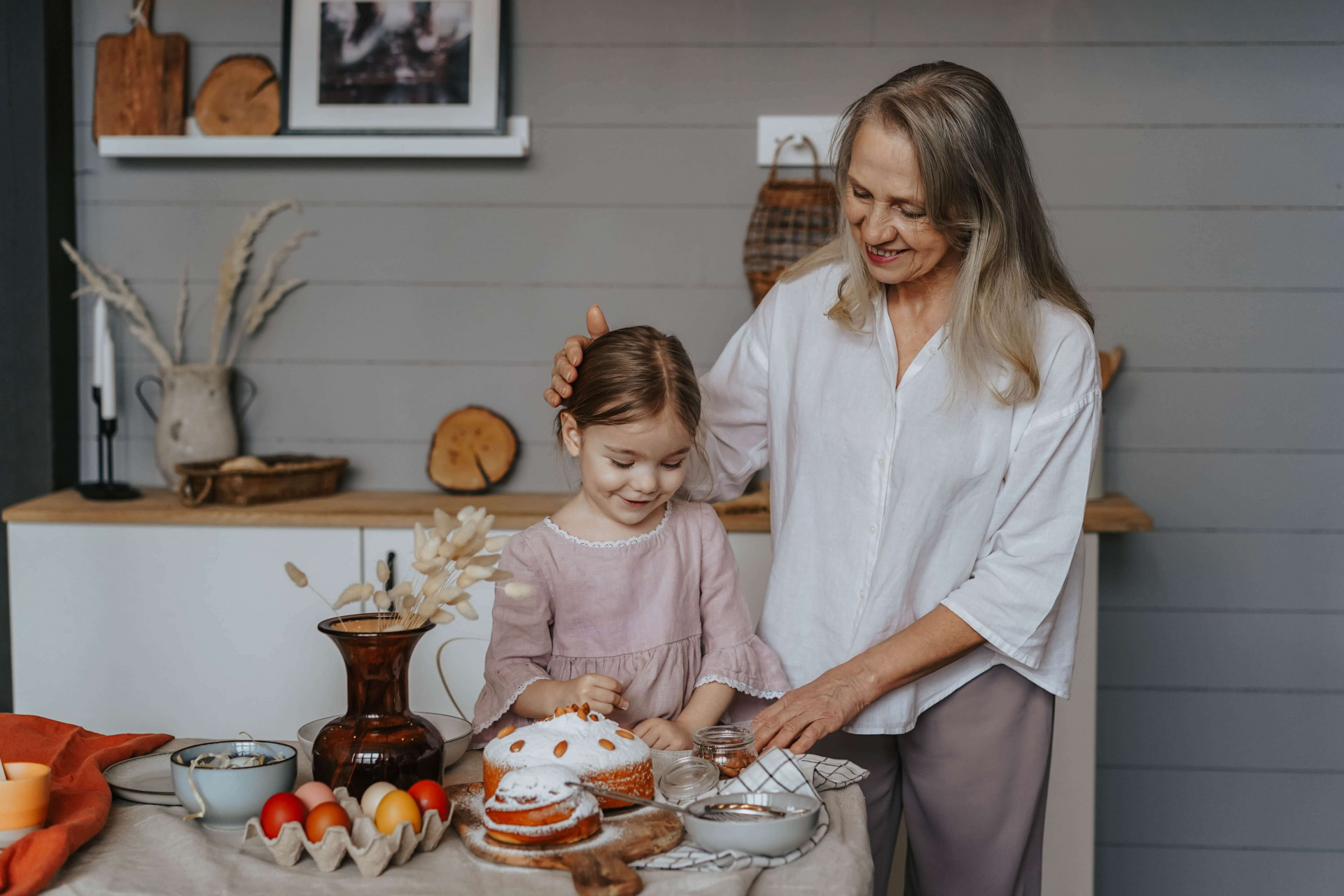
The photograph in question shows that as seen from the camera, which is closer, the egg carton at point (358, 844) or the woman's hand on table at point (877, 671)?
the egg carton at point (358, 844)

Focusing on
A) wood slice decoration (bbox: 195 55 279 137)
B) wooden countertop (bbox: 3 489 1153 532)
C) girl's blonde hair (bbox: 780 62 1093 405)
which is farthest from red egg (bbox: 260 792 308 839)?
wood slice decoration (bbox: 195 55 279 137)

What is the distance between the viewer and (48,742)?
1122 mm

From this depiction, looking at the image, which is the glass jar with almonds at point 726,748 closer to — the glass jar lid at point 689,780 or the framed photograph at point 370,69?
the glass jar lid at point 689,780

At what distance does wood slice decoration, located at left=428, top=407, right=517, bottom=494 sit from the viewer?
246 centimetres

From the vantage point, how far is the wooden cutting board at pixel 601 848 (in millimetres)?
820

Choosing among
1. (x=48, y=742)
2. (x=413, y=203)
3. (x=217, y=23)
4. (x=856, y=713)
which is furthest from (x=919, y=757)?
(x=217, y=23)

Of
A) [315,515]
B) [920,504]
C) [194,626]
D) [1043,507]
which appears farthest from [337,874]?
[194,626]

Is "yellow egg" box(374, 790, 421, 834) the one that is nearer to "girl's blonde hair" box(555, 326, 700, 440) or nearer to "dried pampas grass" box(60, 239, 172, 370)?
"girl's blonde hair" box(555, 326, 700, 440)

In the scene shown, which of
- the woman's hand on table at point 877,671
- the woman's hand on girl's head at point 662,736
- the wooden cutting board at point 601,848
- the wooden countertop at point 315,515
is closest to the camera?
the wooden cutting board at point 601,848

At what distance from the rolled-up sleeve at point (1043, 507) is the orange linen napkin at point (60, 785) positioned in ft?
3.14

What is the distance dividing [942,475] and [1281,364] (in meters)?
1.45

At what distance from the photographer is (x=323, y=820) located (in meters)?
0.87

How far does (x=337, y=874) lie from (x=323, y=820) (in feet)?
0.14

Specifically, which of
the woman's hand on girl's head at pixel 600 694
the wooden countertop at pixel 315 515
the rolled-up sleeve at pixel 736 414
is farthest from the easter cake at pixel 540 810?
the wooden countertop at pixel 315 515
